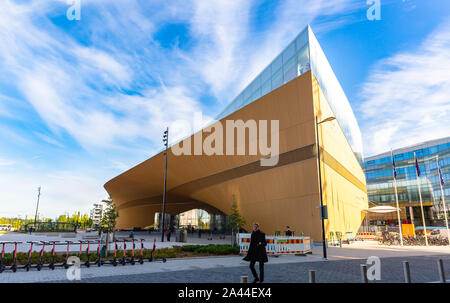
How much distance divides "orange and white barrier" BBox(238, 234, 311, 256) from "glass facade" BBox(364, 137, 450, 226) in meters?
60.0

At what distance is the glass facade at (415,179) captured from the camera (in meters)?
68.5

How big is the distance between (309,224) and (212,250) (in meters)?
9.36

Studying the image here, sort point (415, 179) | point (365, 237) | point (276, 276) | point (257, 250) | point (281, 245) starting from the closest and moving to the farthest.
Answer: point (257, 250)
point (276, 276)
point (281, 245)
point (365, 237)
point (415, 179)

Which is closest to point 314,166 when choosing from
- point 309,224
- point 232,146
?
point 309,224

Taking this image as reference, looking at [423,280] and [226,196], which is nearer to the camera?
[423,280]

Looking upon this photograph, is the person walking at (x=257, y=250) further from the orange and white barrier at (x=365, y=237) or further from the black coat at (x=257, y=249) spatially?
the orange and white barrier at (x=365, y=237)

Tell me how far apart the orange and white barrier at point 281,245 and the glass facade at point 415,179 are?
197 feet

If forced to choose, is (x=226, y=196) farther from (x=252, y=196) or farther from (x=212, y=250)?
(x=212, y=250)

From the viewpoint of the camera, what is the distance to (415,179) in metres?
75.1

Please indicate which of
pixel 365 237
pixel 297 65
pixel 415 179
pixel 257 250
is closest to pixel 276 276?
pixel 257 250

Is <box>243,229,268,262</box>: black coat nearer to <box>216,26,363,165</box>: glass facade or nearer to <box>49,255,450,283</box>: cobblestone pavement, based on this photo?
<box>49,255,450,283</box>: cobblestone pavement

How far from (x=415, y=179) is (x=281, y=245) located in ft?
250

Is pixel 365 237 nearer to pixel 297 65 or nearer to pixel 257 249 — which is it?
pixel 297 65
